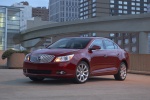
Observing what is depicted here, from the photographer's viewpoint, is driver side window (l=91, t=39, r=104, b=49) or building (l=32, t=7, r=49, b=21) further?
building (l=32, t=7, r=49, b=21)

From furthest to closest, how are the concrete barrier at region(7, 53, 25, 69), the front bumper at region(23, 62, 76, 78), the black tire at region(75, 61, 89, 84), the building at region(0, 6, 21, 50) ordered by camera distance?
the building at region(0, 6, 21, 50), the concrete barrier at region(7, 53, 25, 69), the black tire at region(75, 61, 89, 84), the front bumper at region(23, 62, 76, 78)

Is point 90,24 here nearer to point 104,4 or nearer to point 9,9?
point 9,9

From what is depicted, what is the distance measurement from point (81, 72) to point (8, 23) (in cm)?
4490

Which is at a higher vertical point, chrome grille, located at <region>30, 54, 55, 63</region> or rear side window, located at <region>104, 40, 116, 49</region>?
rear side window, located at <region>104, 40, 116, 49</region>

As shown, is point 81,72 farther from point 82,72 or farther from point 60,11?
point 60,11

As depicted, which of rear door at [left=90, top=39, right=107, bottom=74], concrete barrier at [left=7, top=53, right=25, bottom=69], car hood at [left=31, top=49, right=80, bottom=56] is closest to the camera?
car hood at [left=31, top=49, right=80, bottom=56]

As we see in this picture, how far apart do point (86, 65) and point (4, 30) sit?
142 ft

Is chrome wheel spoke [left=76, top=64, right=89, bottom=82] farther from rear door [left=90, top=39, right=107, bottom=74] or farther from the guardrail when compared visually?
the guardrail

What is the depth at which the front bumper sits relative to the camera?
31.0 ft

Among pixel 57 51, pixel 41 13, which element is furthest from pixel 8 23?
pixel 41 13

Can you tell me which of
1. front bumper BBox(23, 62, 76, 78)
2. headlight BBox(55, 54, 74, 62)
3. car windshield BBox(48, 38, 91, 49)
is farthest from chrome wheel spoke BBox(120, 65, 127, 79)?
headlight BBox(55, 54, 74, 62)

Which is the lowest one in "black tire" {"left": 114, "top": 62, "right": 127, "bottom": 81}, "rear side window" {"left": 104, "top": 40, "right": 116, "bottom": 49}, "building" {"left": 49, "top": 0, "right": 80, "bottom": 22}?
"black tire" {"left": 114, "top": 62, "right": 127, "bottom": 81}

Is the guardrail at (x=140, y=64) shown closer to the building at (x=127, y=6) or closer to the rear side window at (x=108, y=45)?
the rear side window at (x=108, y=45)

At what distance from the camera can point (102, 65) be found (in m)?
10.9
